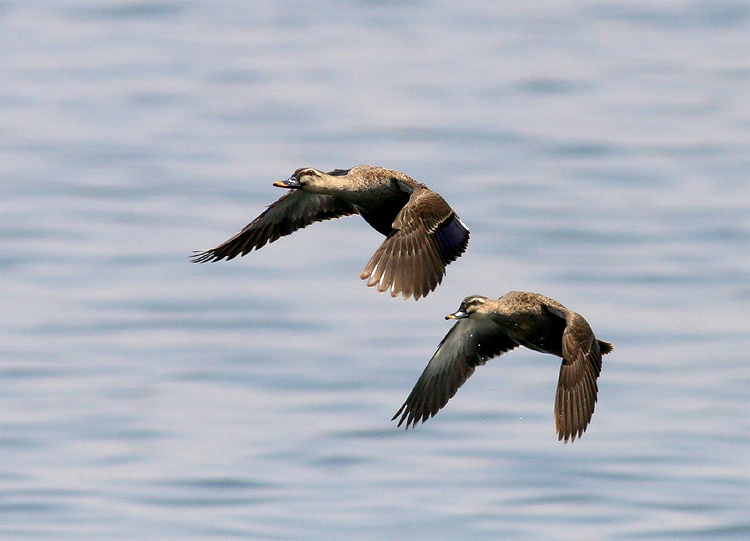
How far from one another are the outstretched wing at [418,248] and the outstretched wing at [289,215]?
1484 mm

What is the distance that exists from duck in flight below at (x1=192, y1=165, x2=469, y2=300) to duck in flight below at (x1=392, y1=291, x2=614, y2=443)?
72 cm

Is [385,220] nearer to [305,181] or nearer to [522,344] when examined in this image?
[305,181]

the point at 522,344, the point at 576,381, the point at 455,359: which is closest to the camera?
the point at 576,381

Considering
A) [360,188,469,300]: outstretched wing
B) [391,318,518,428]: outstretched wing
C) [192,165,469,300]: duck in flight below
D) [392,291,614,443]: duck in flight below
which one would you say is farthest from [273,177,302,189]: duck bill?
[391,318,518,428]: outstretched wing

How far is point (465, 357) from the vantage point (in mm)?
17859

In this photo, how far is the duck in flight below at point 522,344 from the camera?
51.5ft

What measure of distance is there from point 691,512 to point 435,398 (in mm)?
6597

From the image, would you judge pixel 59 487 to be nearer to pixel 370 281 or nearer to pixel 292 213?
pixel 292 213

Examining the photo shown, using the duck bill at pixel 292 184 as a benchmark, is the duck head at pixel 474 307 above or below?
below

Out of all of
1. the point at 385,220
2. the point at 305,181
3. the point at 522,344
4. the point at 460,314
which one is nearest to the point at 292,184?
the point at 305,181

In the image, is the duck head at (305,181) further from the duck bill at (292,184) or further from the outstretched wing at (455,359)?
the outstretched wing at (455,359)

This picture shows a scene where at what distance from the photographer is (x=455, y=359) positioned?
58.5ft

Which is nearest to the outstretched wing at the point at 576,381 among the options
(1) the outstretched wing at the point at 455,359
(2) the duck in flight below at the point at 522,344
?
(2) the duck in flight below at the point at 522,344

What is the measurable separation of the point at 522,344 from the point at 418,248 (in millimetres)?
1962
